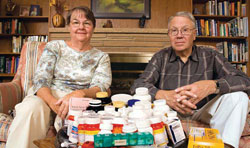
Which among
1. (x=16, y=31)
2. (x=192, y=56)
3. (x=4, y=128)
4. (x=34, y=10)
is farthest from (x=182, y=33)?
(x=16, y=31)

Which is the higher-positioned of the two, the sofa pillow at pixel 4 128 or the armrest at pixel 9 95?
the armrest at pixel 9 95

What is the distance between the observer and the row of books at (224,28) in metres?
3.35

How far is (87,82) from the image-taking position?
1409 millimetres

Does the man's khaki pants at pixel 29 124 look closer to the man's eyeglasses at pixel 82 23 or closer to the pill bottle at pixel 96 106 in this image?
the pill bottle at pixel 96 106

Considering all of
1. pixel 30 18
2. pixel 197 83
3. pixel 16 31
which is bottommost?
pixel 197 83

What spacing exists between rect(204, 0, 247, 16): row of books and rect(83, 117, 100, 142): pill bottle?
3316mm

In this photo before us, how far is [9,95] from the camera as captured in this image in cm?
140

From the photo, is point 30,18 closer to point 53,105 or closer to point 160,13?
point 160,13

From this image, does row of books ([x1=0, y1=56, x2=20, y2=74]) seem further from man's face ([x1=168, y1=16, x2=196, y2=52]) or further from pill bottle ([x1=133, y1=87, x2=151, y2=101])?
pill bottle ([x1=133, y1=87, x2=151, y2=101])

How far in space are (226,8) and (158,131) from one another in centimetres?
336

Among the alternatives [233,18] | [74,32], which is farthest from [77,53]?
[233,18]

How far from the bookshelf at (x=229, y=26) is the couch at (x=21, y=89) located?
2.44 metres

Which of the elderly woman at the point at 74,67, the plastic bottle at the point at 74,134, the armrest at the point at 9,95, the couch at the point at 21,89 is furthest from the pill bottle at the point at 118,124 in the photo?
the armrest at the point at 9,95

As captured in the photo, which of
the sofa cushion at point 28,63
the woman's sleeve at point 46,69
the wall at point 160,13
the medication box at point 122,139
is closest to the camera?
the medication box at point 122,139
